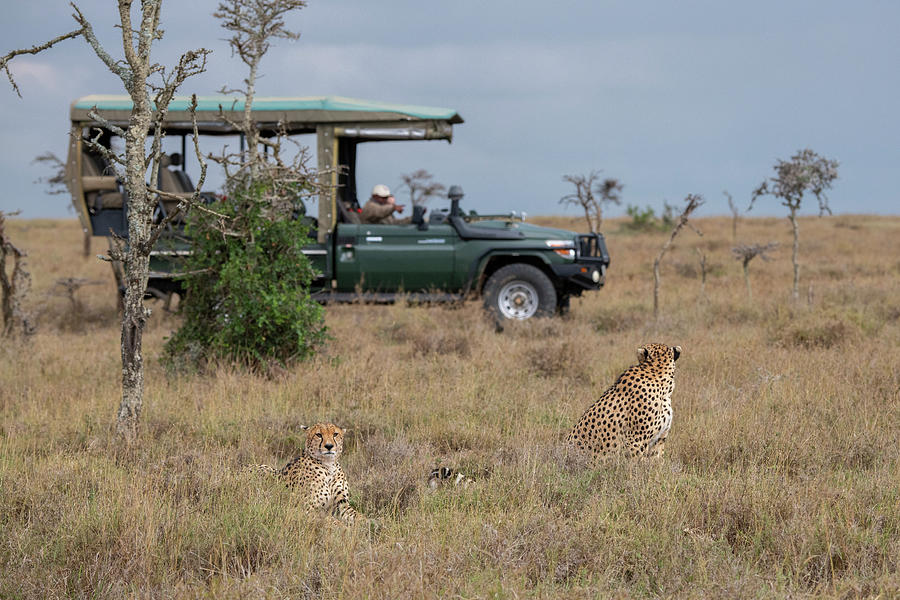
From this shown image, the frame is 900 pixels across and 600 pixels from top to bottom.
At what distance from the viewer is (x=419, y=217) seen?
11.9 m

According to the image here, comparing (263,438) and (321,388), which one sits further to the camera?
(321,388)

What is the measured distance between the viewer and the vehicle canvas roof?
1160cm

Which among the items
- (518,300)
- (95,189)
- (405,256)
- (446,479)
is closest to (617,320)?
(518,300)

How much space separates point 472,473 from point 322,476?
1.11m

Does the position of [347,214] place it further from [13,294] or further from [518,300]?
[13,294]

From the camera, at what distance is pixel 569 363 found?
8.62 meters

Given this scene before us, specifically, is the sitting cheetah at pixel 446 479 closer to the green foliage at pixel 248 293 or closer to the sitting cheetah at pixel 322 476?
the sitting cheetah at pixel 322 476

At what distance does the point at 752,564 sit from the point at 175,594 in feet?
8.60

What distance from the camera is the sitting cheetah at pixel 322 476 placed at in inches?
189

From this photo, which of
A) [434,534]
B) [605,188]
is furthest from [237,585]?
[605,188]

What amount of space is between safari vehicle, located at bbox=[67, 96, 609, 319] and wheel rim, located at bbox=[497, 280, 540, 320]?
1 centimetres

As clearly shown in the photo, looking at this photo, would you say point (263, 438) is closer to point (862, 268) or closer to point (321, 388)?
point (321, 388)

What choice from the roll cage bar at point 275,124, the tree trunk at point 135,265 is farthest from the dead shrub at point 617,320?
the tree trunk at point 135,265

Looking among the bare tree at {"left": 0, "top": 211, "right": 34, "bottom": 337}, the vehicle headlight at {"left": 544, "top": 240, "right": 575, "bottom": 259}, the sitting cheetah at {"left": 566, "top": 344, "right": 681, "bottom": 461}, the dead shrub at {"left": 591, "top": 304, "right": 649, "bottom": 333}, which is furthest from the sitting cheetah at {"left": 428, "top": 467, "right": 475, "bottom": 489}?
the bare tree at {"left": 0, "top": 211, "right": 34, "bottom": 337}
